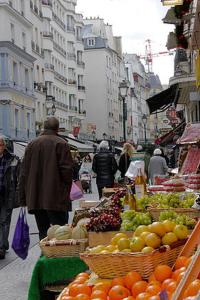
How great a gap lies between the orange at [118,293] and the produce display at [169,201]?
2.71m

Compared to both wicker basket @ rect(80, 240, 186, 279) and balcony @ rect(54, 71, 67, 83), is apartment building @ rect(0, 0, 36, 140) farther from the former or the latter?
wicker basket @ rect(80, 240, 186, 279)

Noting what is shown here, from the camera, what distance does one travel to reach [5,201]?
32.6 feet

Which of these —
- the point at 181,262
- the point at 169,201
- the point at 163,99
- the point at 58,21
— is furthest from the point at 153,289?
the point at 58,21

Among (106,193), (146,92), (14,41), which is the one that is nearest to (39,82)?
(14,41)

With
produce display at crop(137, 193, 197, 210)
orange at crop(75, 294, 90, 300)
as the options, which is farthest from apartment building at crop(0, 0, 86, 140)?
orange at crop(75, 294, 90, 300)

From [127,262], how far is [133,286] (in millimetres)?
351

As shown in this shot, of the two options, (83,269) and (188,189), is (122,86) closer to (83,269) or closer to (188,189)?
(188,189)

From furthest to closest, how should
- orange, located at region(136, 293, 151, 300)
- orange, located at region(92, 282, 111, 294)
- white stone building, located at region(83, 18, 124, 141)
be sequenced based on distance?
white stone building, located at region(83, 18, 124, 141) < orange, located at region(92, 282, 111, 294) < orange, located at region(136, 293, 151, 300)

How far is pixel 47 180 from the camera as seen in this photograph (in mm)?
7797

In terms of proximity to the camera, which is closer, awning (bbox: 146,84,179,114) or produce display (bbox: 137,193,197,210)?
produce display (bbox: 137,193,197,210)

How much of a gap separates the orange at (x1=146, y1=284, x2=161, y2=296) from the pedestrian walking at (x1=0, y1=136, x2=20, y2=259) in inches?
246

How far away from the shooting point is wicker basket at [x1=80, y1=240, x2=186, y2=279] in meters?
4.29

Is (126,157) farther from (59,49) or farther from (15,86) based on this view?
(59,49)

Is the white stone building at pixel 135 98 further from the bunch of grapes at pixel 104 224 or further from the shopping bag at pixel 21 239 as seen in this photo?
the bunch of grapes at pixel 104 224
